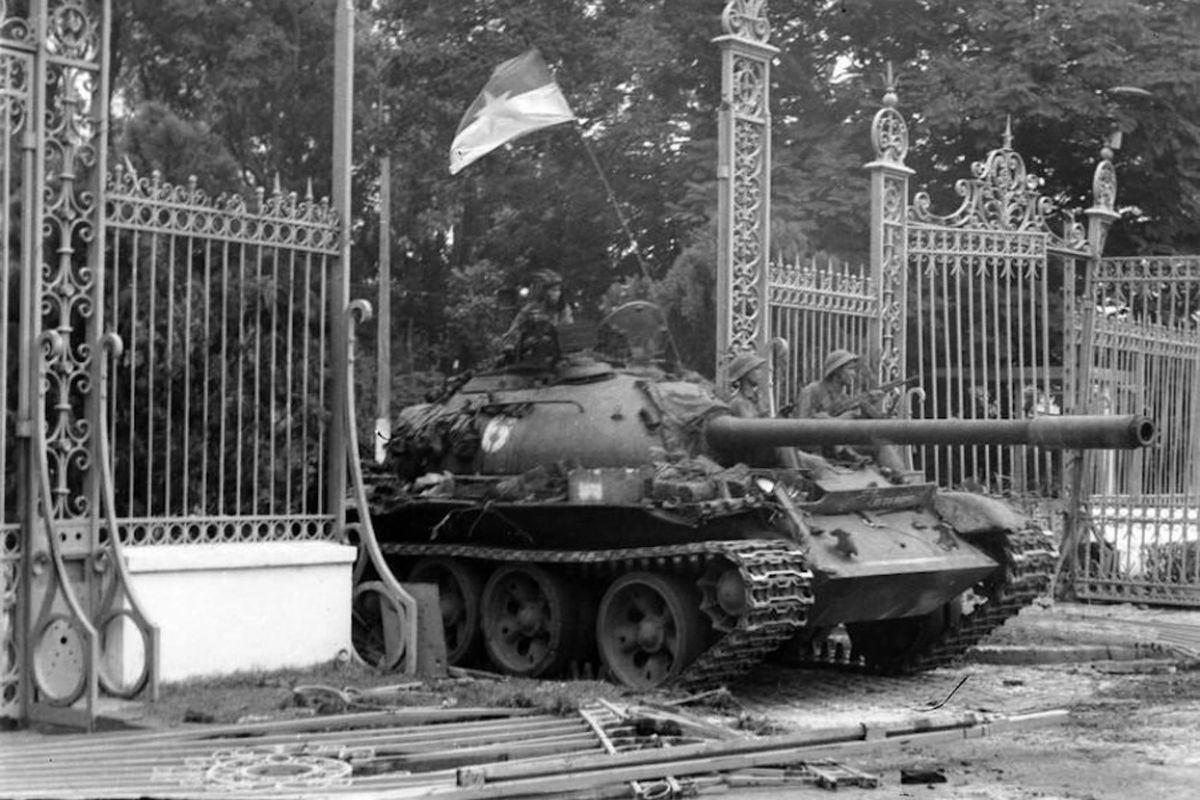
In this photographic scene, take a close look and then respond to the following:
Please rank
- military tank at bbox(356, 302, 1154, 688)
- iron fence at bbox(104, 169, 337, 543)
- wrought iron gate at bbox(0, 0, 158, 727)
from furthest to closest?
military tank at bbox(356, 302, 1154, 688), iron fence at bbox(104, 169, 337, 543), wrought iron gate at bbox(0, 0, 158, 727)

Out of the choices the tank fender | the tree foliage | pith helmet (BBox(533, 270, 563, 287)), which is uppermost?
the tree foliage

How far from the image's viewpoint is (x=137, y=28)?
29016 millimetres

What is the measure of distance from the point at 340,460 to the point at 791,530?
3.01 metres

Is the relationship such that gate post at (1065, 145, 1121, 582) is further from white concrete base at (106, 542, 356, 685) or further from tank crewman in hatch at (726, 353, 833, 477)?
white concrete base at (106, 542, 356, 685)

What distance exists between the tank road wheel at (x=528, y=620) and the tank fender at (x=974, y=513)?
9.40ft

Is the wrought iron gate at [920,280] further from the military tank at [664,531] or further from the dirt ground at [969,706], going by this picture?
the dirt ground at [969,706]

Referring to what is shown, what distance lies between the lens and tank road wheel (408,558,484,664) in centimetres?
1427

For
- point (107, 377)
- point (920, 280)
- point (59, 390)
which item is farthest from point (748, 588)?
point (920, 280)

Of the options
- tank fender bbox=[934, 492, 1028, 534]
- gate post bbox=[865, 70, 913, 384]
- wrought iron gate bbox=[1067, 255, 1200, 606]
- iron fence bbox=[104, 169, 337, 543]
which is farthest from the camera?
wrought iron gate bbox=[1067, 255, 1200, 606]

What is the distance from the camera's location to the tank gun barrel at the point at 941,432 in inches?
429

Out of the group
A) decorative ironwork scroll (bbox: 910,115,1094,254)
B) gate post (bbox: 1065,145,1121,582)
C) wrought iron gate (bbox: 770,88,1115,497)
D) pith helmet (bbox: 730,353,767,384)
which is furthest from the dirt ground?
decorative ironwork scroll (bbox: 910,115,1094,254)

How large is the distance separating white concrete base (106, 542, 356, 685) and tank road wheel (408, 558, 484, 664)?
2.16 m

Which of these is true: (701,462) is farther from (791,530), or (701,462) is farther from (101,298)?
(101,298)

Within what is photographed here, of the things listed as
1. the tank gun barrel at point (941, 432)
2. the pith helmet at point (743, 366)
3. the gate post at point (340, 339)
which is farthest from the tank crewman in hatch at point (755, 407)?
the gate post at point (340, 339)
